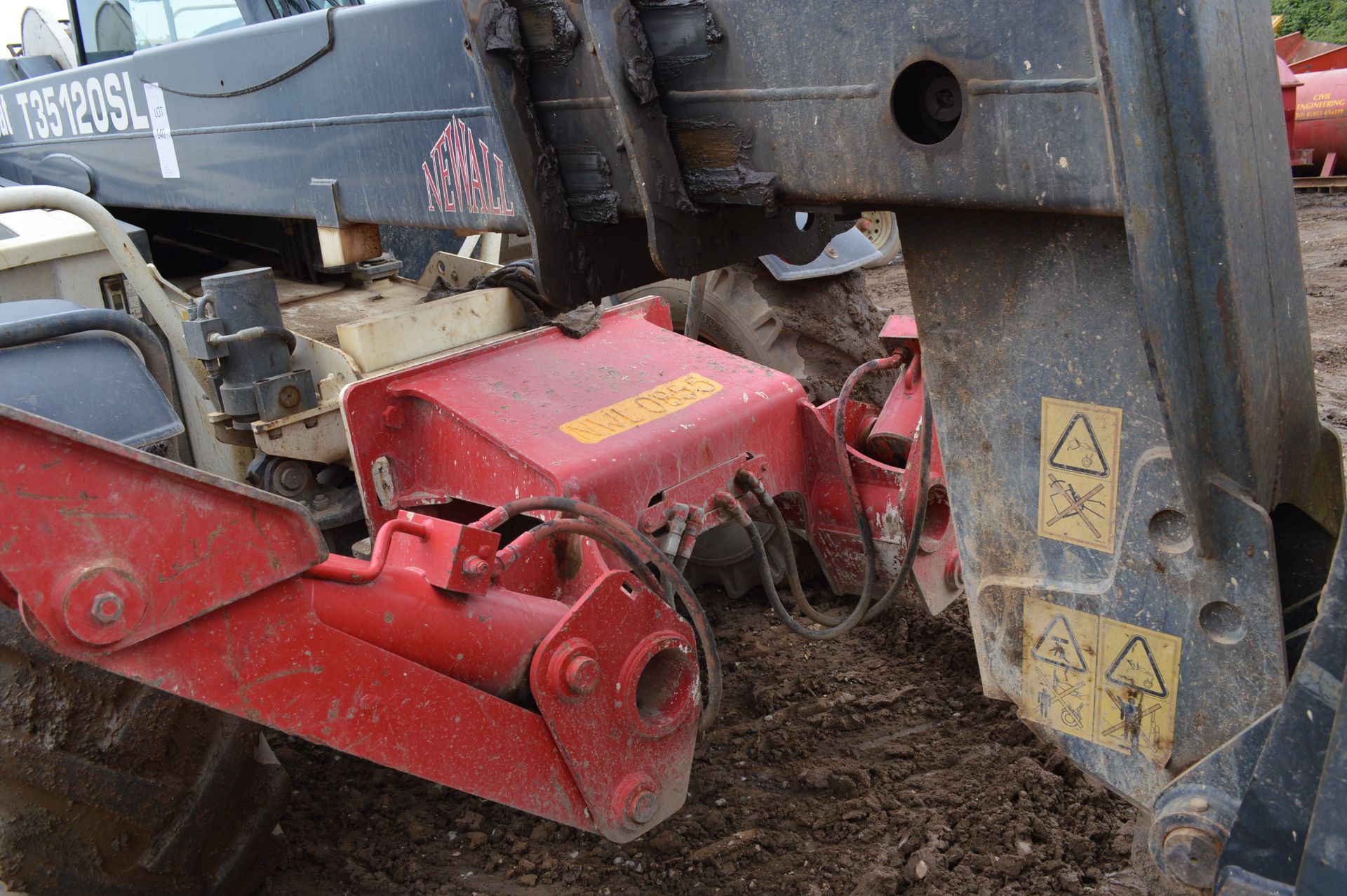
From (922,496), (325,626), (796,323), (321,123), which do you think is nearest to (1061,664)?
(922,496)

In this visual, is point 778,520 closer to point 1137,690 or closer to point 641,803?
point 641,803

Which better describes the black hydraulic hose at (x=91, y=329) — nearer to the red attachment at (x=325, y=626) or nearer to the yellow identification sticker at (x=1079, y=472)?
the red attachment at (x=325, y=626)

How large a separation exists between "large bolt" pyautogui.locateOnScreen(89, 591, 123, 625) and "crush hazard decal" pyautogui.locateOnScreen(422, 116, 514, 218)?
84cm

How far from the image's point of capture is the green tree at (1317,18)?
15320 millimetres

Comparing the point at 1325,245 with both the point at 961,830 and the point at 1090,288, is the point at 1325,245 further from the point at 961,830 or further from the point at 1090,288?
the point at 1090,288

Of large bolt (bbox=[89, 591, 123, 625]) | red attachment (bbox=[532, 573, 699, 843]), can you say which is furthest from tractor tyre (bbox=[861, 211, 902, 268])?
large bolt (bbox=[89, 591, 123, 625])

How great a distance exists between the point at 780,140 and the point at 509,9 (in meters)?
0.49

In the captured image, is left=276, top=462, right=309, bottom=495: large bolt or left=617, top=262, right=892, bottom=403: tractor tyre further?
left=617, top=262, right=892, bottom=403: tractor tyre

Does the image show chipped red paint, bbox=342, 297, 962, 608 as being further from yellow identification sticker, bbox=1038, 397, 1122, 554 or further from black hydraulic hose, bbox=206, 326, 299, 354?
yellow identification sticker, bbox=1038, 397, 1122, 554

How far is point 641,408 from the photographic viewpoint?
255 centimetres

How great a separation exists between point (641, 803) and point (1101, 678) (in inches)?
34.5

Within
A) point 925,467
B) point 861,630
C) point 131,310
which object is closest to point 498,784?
point 925,467

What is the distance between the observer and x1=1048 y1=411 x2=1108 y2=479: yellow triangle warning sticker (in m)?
1.30

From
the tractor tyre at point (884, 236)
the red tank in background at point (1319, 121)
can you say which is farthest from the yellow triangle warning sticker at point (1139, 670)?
the red tank in background at point (1319, 121)
